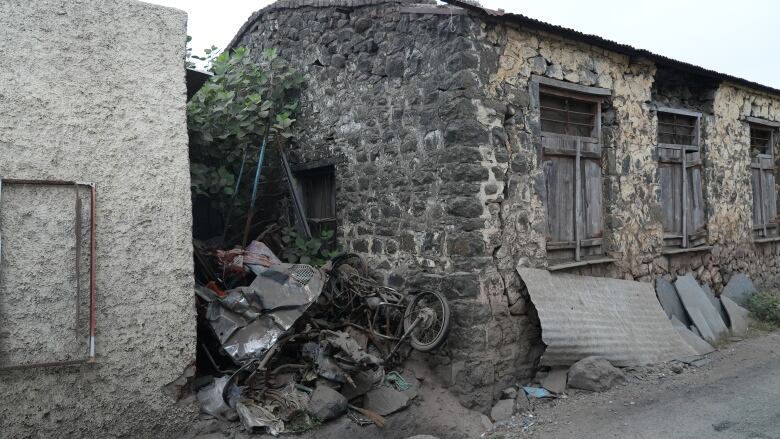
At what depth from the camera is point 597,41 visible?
6.23 m

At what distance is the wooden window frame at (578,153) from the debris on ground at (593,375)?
3.31 feet

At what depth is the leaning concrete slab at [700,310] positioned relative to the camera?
7.27m

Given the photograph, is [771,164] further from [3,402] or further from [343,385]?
[3,402]

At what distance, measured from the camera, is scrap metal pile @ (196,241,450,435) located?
14.5 ft

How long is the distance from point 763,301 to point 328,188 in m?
6.33

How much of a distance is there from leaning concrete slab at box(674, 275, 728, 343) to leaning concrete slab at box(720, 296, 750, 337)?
163 mm

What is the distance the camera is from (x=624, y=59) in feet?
22.4

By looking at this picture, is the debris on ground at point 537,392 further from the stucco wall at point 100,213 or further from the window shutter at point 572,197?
the stucco wall at point 100,213

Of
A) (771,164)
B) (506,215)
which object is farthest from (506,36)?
(771,164)

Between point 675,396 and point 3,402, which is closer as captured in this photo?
point 3,402

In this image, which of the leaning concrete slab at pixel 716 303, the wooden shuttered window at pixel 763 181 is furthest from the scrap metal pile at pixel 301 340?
the wooden shuttered window at pixel 763 181

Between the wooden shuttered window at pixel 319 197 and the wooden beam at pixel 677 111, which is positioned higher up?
the wooden beam at pixel 677 111

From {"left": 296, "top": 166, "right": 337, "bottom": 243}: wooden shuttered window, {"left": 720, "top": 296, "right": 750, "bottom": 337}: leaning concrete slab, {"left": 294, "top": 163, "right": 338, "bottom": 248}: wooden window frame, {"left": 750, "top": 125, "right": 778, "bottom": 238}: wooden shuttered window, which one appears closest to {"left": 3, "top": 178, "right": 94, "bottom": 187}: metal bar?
{"left": 294, "top": 163, "right": 338, "bottom": 248}: wooden window frame

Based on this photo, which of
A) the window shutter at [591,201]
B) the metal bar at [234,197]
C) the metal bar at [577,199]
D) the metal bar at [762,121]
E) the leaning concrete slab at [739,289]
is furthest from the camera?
the metal bar at [762,121]
